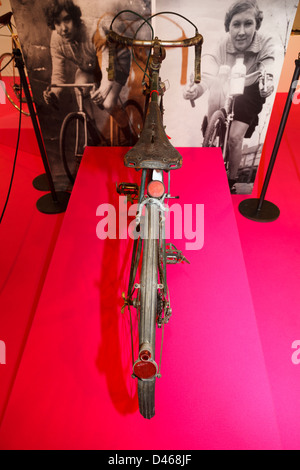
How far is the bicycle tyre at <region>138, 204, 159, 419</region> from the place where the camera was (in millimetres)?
1414

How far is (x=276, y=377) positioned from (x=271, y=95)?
8.26 ft

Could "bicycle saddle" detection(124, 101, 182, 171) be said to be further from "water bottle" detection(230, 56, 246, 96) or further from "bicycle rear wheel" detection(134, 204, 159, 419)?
"water bottle" detection(230, 56, 246, 96)

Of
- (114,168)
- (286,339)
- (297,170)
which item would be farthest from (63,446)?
(297,170)

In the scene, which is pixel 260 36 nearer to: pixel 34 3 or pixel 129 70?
pixel 129 70

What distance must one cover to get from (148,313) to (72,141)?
8.28ft

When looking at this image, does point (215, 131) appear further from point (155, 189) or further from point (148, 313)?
point (148, 313)

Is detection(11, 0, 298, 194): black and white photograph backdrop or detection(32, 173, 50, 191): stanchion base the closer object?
detection(11, 0, 298, 194): black and white photograph backdrop

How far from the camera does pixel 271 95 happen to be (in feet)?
10.1

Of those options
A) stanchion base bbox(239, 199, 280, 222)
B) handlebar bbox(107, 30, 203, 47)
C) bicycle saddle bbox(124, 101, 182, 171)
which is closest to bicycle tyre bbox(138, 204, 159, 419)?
bicycle saddle bbox(124, 101, 182, 171)

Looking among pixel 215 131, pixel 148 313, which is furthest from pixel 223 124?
pixel 148 313

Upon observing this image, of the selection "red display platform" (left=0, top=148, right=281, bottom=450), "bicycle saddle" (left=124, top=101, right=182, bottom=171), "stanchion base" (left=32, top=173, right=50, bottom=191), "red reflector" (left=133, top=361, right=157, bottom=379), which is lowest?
"red reflector" (left=133, top=361, right=157, bottom=379)

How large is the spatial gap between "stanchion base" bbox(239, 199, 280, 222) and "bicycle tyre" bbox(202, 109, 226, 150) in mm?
708

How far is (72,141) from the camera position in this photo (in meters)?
3.42

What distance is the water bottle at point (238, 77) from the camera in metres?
2.90
